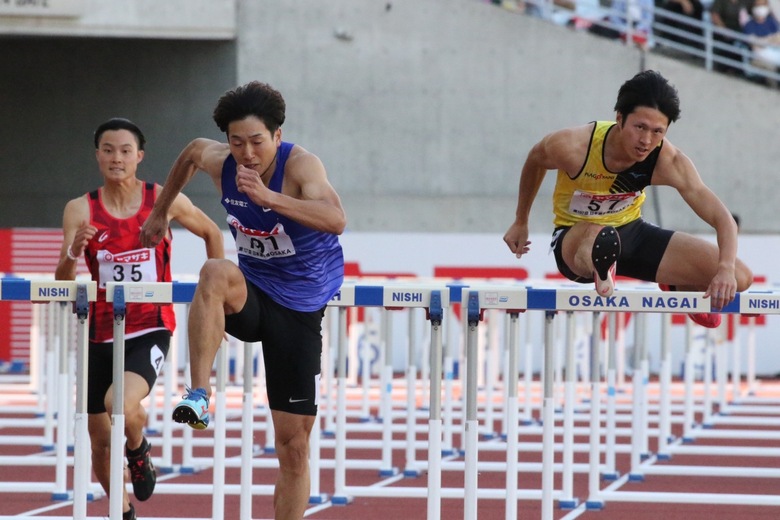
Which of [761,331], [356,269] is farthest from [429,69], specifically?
[761,331]

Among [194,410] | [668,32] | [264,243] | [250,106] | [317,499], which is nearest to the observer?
[194,410]

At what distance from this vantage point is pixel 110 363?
6.54m

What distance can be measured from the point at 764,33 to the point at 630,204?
13.4 meters

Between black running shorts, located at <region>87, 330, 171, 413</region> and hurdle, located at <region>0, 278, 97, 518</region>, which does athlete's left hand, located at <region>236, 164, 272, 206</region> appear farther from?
black running shorts, located at <region>87, 330, 171, 413</region>

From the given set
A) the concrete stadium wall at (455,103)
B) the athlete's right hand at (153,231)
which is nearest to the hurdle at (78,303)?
Result: the athlete's right hand at (153,231)

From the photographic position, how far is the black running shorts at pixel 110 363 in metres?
6.48

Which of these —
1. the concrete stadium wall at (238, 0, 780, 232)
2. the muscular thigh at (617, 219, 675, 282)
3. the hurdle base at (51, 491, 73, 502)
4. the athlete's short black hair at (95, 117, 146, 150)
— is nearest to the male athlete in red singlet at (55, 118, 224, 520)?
the athlete's short black hair at (95, 117, 146, 150)

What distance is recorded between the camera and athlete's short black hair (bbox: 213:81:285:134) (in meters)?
5.07

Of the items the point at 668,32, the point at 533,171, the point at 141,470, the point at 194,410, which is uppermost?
the point at 668,32

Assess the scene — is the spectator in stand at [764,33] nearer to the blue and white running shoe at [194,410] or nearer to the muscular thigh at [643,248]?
the muscular thigh at [643,248]

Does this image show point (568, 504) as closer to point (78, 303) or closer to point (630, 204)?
point (630, 204)

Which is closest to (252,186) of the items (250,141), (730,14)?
(250,141)

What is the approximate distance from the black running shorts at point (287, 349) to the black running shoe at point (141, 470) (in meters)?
1.31

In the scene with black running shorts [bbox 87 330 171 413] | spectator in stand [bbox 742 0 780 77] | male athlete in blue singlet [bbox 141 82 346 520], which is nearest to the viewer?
male athlete in blue singlet [bbox 141 82 346 520]
